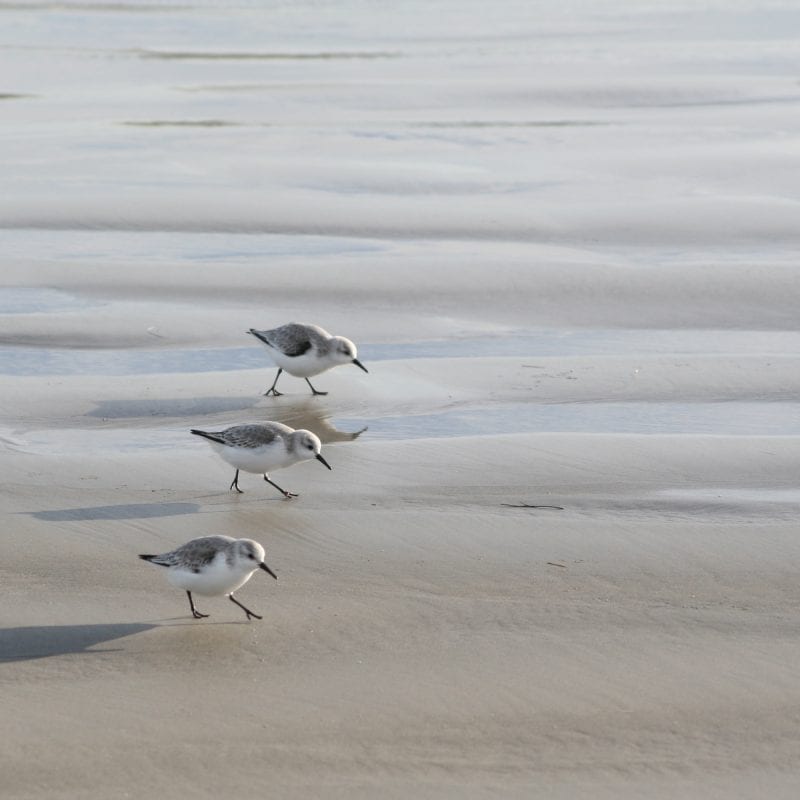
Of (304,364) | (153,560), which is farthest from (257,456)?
(304,364)

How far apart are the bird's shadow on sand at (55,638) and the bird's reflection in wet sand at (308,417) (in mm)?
2951

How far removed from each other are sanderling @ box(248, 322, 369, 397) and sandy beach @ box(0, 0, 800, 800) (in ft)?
0.85

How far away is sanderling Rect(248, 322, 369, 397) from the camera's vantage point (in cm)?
992

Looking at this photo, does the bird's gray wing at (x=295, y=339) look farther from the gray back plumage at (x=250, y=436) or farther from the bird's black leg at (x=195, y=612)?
the bird's black leg at (x=195, y=612)

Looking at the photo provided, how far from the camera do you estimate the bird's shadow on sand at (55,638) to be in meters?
6.03

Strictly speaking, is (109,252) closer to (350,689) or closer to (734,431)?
(734,431)

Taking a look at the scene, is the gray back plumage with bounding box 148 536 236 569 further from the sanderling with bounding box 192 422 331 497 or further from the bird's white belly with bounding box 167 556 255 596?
the sanderling with bounding box 192 422 331 497

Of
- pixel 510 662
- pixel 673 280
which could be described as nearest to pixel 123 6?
pixel 673 280

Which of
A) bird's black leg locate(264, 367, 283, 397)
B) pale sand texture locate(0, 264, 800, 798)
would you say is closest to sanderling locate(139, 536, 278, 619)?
pale sand texture locate(0, 264, 800, 798)

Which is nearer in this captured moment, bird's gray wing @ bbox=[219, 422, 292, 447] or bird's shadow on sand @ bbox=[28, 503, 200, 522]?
bird's shadow on sand @ bbox=[28, 503, 200, 522]

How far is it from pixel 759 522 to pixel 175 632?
296cm

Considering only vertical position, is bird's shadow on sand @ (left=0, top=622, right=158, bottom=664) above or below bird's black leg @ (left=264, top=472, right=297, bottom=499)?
below

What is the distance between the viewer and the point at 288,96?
22969mm

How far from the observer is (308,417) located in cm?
979
